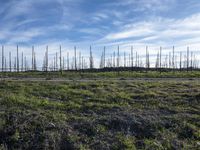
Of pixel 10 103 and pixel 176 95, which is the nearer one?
pixel 10 103

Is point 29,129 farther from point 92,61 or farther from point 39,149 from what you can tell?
point 92,61

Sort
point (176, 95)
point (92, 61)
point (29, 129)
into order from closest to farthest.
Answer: point (29, 129) → point (176, 95) → point (92, 61)

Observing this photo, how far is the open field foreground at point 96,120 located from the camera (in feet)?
41.1

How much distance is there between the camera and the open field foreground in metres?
12.5

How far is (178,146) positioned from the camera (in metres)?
12.8

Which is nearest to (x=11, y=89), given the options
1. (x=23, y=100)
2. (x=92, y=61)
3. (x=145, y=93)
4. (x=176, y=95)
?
(x=23, y=100)

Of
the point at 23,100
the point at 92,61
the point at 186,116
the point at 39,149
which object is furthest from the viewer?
the point at 92,61

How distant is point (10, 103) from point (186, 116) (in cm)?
782

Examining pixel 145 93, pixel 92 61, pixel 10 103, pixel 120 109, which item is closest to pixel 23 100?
pixel 10 103

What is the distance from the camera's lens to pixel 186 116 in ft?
50.5

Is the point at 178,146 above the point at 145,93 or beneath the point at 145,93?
beneath

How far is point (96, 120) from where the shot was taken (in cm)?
1415

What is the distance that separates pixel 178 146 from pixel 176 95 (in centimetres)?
716

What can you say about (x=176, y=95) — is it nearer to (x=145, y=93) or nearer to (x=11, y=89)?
(x=145, y=93)
